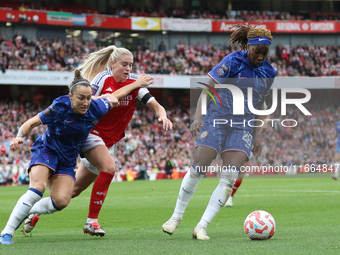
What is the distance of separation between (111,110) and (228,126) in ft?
5.08

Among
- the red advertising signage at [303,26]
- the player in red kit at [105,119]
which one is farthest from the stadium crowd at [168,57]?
the player in red kit at [105,119]

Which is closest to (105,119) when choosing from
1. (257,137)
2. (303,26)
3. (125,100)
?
(125,100)

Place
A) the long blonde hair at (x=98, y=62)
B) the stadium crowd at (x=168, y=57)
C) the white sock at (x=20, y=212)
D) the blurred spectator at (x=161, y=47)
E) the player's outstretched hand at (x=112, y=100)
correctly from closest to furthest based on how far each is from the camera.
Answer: the white sock at (x=20, y=212) < the player's outstretched hand at (x=112, y=100) < the long blonde hair at (x=98, y=62) < the stadium crowd at (x=168, y=57) < the blurred spectator at (x=161, y=47)

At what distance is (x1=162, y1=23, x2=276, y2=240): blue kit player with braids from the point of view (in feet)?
17.3

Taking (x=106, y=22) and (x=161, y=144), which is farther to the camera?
(x=106, y=22)

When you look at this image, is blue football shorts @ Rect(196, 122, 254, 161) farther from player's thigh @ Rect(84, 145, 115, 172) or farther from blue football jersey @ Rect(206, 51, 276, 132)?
player's thigh @ Rect(84, 145, 115, 172)

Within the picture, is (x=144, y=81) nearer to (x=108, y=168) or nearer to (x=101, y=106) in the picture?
(x=101, y=106)

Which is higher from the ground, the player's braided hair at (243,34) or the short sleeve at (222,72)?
the player's braided hair at (243,34)

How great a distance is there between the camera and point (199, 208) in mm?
9242

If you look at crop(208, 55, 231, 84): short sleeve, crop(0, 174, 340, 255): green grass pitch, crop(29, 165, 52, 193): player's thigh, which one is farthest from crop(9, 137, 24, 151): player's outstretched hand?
crop(208, 55, 231, 84): short sleeve

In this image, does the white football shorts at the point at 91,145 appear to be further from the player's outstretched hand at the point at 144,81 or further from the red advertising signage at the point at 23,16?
the red advertising signage at the point at 23,16

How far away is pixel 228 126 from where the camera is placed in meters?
5.38

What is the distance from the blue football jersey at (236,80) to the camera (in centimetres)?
541

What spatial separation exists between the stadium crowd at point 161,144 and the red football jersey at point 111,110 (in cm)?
1616
